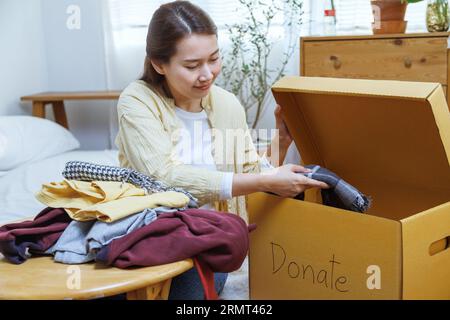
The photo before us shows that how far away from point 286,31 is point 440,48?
2.52ft

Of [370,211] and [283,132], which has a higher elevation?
[283,132]

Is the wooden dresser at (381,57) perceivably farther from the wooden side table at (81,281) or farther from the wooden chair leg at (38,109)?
the wooden side table at (81,281)

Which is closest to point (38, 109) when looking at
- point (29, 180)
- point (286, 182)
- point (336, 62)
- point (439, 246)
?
point (29, 180)

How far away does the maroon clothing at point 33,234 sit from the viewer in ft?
3.50

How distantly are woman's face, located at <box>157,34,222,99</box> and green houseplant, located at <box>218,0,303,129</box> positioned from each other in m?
1.24

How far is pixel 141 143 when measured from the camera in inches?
50.8

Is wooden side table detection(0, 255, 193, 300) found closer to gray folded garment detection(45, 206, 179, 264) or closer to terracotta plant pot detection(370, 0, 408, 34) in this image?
gray folded garment detection(45, 206, 179, 264)

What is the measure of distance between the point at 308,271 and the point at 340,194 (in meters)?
0.17

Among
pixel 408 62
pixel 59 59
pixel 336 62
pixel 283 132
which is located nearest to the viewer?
pixel 283 132

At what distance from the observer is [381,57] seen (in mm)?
2105

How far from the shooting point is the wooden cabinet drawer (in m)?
2.02

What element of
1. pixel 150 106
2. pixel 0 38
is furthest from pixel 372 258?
pixel 0 38

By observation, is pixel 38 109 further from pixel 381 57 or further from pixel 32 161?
pixel 381 57

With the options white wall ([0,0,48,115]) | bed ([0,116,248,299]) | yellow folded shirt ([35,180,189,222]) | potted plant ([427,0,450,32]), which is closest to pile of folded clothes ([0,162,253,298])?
yellow folded shirt ([35,180,189,222])
